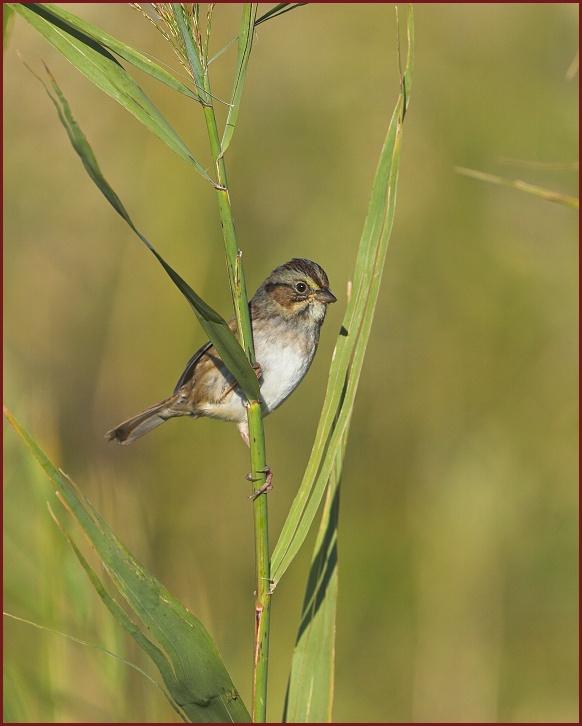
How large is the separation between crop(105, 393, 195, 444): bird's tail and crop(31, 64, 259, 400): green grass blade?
Result: 1.68m

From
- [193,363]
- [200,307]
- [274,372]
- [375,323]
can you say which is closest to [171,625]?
[200,307]

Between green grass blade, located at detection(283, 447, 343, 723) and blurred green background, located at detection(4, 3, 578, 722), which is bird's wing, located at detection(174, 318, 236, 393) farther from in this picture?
green grass blade, located at detection(283, 447, 343, 723)

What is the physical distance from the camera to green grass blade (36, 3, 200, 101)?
5.68 feet

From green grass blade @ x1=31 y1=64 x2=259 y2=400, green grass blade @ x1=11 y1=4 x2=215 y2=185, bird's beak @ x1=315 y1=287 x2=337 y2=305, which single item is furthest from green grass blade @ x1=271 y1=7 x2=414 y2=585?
bird's beak @ x1=315 y1=287 x2=337 y2=305

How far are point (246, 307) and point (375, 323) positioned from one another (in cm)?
293

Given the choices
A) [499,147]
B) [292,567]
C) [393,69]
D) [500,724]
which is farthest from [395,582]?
[393,69]

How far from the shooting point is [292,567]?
4.25m

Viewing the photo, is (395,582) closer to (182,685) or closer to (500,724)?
(500,724)

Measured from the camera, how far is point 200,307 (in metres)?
1.71

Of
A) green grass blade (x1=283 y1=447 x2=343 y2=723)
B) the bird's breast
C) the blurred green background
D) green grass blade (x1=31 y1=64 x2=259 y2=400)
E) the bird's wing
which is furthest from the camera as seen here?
the blurred green background

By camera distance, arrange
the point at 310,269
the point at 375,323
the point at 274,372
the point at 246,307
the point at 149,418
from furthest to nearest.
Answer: the point at 375,323 < the point at 149,418 < the point at 310,269 < the point at 274,372 < the point at 246,307

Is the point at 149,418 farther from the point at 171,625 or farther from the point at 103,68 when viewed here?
the point at 103,68

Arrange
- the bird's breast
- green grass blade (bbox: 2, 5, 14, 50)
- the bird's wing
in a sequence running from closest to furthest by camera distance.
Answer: green grass blade (bbox: 2, 5, 14, 50), the bird's breast, the bird's wing

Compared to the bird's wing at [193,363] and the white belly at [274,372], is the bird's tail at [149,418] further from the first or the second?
the white belly at [274,372]
